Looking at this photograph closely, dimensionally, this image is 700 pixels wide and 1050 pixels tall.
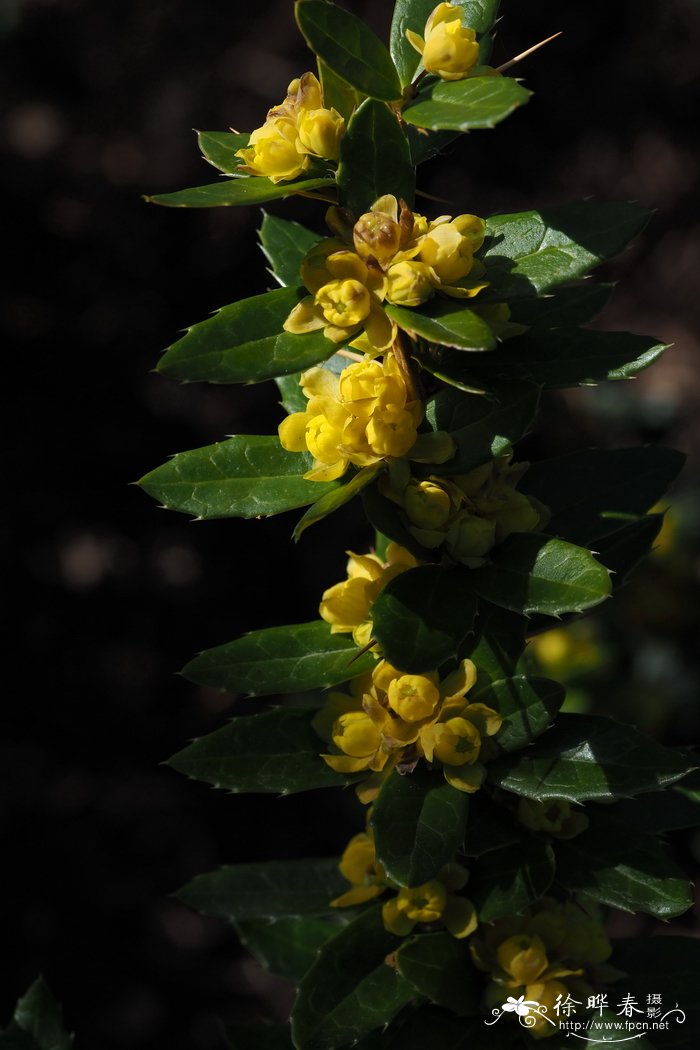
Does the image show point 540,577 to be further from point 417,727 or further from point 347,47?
point 347,47

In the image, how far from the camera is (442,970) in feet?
3.35

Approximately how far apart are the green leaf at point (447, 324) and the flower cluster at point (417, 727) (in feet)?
0.99

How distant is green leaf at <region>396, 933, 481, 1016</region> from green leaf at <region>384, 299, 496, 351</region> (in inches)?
22.6

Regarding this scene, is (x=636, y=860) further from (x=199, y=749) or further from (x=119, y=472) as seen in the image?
(x=119, y=472)

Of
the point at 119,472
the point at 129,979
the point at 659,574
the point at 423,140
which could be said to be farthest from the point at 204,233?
the point at 423,140

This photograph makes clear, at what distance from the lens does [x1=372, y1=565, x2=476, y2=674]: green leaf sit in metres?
0.90

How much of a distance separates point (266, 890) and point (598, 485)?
0.64 metres

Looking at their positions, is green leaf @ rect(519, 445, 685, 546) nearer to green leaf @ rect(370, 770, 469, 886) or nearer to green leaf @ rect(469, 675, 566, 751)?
green leaf @ rect(469, 675, 566, 751)

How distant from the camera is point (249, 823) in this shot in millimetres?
3145

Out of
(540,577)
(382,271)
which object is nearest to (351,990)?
(540,577)

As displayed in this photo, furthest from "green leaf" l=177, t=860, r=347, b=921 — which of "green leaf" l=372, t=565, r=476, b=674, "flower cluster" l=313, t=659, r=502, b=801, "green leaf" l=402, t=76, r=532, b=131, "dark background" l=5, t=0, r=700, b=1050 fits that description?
"dark background" l=5, t=0, r=700, b=1050

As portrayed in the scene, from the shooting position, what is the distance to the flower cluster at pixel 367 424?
890 mm

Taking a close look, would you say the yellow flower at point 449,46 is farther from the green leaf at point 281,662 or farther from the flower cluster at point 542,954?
the flower cluster at point 542,954

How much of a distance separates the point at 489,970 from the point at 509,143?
11.5 ft
